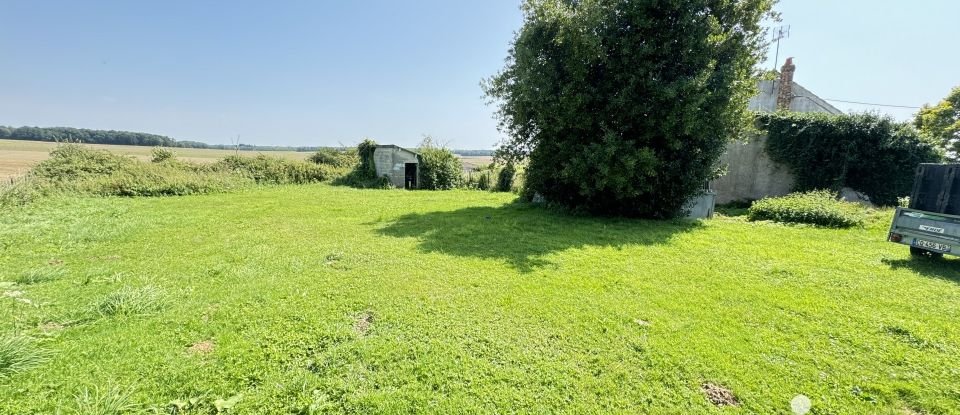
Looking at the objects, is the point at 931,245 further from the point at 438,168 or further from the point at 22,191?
the point at 22,191

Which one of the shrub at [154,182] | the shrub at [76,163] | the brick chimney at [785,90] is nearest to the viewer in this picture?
the shrub at [154,182]

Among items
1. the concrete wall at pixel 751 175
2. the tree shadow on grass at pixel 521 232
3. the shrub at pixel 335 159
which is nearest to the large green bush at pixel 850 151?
the concrete wall at pixel 751 175

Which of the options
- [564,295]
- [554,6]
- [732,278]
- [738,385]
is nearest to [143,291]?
[564,295]

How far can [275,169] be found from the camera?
18422mm

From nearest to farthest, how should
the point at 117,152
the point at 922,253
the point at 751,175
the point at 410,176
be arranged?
the point at 922,253
the point at 751,175
the point at 117,152
the point at 410,176

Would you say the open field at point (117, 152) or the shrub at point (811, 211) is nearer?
the shrub at point (811, 211)

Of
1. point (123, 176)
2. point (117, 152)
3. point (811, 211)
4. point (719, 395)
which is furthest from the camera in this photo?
point (117, 152)

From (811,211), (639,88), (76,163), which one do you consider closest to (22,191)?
(76,163)

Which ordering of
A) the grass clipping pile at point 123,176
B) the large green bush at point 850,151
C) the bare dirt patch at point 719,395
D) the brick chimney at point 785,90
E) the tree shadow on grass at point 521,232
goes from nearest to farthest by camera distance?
the bare dirt patch at point 719,395
the tree shadow on grass at point 521,232
the grass clipping pile at point 123,176
the large green bush at point 850,151
the brick chimney at point 785,90

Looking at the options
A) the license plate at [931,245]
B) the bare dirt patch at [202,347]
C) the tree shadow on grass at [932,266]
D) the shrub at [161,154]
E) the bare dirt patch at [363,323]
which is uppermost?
the shrub at [161,154]

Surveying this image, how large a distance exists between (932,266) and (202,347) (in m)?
8.86

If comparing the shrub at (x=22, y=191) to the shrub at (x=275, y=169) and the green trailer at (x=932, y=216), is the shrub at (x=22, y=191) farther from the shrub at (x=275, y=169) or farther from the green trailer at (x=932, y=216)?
the green trailer at (x=932, y=216)

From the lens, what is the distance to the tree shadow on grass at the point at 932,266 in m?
4.60

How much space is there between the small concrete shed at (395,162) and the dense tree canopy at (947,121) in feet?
83.9
